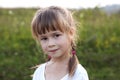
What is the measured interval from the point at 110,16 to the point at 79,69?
16.6 feet

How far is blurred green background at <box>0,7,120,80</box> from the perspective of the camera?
6418 mm

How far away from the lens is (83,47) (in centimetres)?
702

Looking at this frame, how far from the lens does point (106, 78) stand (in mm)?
6164

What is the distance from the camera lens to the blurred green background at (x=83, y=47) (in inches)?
253

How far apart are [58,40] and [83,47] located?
3755 millimetres

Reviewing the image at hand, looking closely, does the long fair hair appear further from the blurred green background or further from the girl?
the blurred green background

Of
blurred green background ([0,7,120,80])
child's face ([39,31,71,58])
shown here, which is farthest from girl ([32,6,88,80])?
blurred green background ([0,7,120,80])

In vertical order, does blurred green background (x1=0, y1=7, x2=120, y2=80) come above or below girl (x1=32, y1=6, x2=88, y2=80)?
below

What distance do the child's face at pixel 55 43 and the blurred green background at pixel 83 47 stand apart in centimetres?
262

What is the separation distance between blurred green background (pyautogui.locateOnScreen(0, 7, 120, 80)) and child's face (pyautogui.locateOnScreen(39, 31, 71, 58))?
2.62 m

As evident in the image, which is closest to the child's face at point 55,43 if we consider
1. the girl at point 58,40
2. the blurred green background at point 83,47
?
the girl at point 58,40

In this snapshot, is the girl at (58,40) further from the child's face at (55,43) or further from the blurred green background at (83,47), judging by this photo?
the blurred green background at (83,47)

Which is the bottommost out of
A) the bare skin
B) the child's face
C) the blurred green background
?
the blurred green background

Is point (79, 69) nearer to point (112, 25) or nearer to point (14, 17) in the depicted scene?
point (112, 25)
